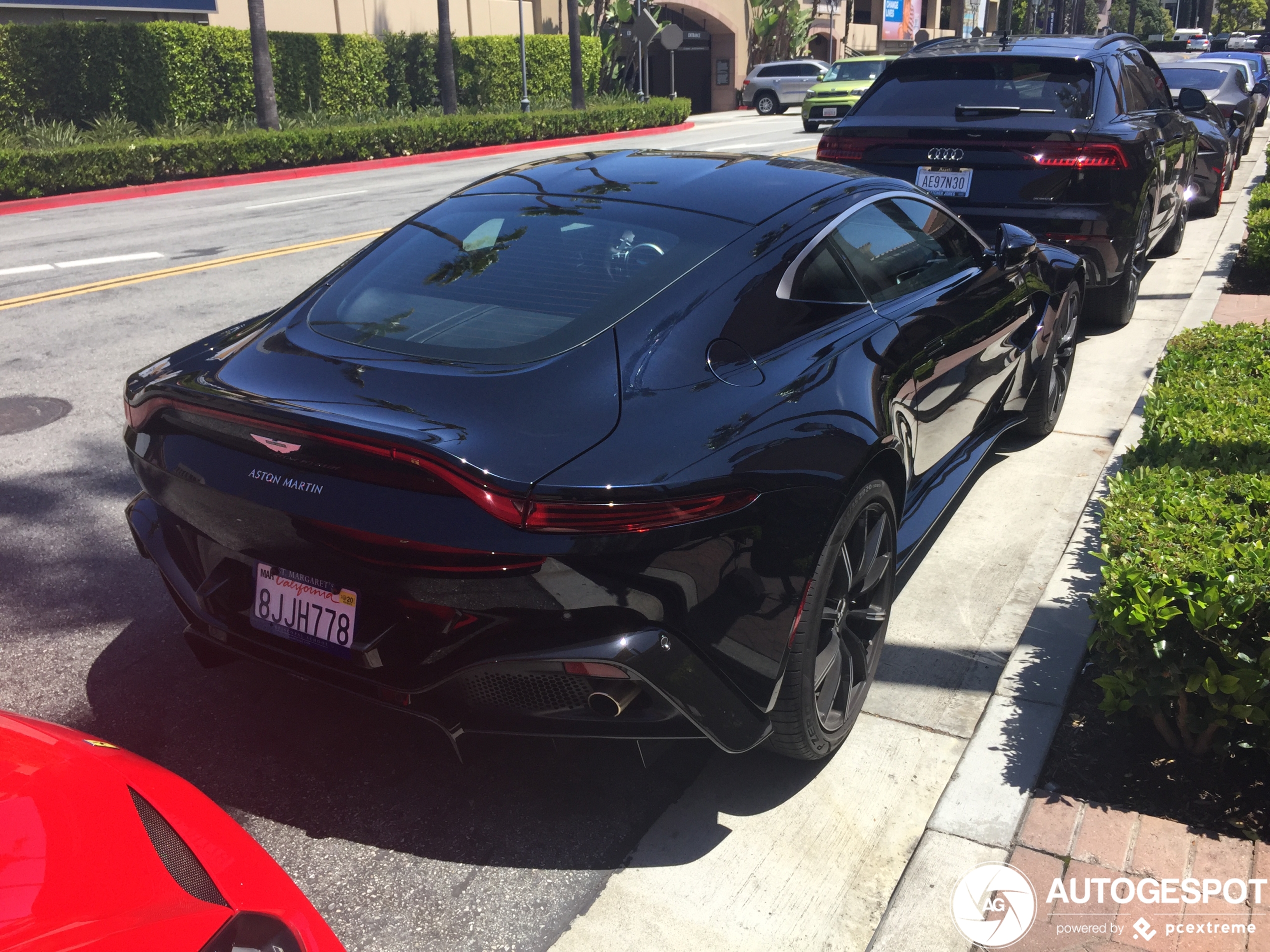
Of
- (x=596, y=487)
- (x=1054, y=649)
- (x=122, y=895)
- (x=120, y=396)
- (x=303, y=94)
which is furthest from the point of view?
(x=303, y=94)

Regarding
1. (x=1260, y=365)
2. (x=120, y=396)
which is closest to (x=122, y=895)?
(x=1260, y=365)

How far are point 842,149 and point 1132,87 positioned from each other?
2339mm

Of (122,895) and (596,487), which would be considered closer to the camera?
(122,895)

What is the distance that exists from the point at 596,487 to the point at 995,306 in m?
2.76

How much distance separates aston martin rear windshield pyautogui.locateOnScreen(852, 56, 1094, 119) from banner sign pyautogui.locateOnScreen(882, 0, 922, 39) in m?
59.9

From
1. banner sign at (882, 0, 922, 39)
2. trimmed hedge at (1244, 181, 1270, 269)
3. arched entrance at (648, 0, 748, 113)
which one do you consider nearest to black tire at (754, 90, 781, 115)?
arched entrance at (648, 0, 748, 113)

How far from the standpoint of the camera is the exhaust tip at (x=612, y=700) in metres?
2.61

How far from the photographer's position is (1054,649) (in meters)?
3.73

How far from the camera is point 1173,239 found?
34.2ft

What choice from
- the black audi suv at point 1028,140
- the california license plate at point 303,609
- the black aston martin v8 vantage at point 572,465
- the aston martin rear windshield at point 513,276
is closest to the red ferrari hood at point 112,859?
the california license plate at point 303,609

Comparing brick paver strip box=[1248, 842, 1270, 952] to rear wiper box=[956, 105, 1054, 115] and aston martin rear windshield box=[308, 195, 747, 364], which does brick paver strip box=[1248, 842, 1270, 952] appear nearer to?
aston martin rear windshield box=[308, 195, 747, 364]

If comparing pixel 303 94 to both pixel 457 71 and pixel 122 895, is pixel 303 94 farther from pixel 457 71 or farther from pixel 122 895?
pixel 122 895

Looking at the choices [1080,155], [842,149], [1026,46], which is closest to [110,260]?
[842,149]

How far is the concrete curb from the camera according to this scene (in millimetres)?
2711
